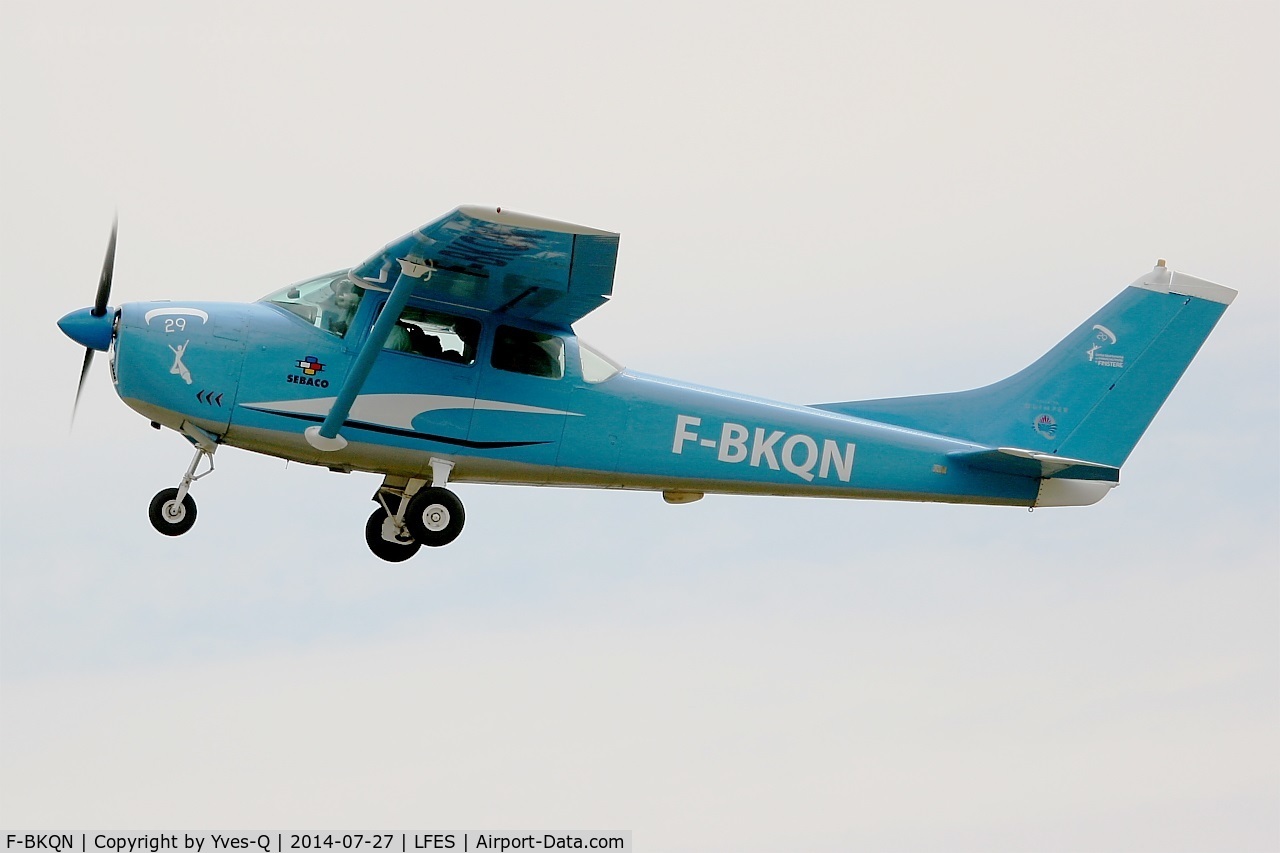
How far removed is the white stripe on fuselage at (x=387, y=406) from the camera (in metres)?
15.0

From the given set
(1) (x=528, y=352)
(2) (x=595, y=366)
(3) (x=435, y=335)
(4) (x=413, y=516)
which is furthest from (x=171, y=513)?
(2) (x=595, y=366)

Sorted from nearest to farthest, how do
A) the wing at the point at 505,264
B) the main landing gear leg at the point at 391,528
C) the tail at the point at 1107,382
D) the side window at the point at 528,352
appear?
the wing at the point at 505,264
the side window at the point at 528,352
the main landing gear leg at the point at 391,528
the tail at the point at 1107,382

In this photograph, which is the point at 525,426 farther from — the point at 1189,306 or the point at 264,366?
the point at 1189,306

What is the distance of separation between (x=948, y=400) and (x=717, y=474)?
272 cm

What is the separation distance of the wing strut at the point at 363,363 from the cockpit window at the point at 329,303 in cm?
33

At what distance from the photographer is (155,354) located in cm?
1470

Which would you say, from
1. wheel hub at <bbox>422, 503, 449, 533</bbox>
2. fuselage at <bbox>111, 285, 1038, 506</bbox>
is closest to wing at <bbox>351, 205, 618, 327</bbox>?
fuselage at <bbox>111, 285, 1038, 506</bbox>

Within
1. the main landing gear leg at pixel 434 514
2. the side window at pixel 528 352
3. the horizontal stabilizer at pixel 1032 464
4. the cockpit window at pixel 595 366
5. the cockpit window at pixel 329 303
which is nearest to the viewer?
the cockpit window at pixel 329 303

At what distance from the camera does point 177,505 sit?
15.1 metres

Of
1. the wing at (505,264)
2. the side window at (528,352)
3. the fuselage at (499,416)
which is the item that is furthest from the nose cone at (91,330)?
the side window at (528,352)

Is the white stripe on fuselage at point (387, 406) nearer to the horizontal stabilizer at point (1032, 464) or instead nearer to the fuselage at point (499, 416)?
the fuselage at point (499, 416)

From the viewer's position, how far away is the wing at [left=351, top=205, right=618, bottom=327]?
13.5m

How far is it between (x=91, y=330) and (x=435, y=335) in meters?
3.00

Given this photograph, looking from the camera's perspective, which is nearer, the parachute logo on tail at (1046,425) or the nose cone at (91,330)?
the nose cone at (91,330)
